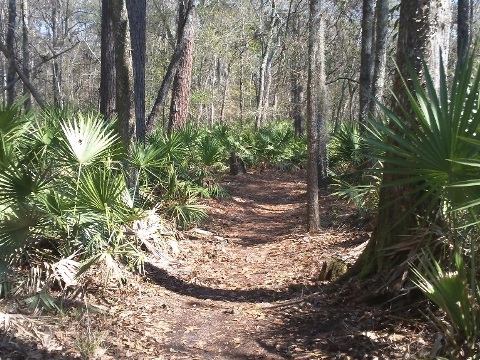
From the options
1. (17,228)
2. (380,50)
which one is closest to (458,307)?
(17,228)

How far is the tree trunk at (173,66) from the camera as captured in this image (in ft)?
39.1

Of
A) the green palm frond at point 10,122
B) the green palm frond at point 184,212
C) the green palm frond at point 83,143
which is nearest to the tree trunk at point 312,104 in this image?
the green palm frond at point 184,212

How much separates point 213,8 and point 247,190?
57.3 ft

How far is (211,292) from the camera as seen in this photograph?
631cm

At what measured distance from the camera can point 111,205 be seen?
220 inches

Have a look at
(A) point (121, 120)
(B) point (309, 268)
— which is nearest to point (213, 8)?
(A) point (121, 120)

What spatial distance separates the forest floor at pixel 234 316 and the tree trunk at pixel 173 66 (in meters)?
4.42

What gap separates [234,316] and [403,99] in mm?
2756

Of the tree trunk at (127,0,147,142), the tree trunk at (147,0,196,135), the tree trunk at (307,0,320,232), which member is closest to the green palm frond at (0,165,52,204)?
the tree trunk at (307,0,320,232)

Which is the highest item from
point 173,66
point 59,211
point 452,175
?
point 173,66

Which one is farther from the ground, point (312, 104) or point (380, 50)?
point (380, 50)

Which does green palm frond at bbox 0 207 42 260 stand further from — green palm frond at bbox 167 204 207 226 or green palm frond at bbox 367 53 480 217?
green palm frond at bbox 167 204 207 226

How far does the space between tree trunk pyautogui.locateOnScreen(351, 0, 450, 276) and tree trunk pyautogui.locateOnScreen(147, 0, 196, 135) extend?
7.88 m

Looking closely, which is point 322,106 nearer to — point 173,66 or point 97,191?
point 173,66
